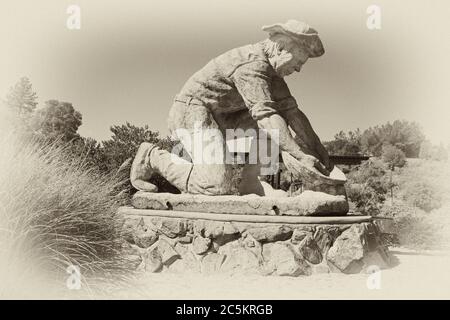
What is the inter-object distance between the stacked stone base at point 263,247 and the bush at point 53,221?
0.99m

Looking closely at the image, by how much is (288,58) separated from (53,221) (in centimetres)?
350

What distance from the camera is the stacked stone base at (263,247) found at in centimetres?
554

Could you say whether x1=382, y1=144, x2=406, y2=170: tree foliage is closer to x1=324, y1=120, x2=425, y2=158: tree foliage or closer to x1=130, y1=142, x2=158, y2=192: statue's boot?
x1=324, y1=120, x2=425, y2=158: tree foliage

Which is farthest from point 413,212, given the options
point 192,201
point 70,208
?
point 70,208

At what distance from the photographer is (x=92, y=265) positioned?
4035 mm

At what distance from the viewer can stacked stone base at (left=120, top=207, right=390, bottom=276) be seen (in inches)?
218

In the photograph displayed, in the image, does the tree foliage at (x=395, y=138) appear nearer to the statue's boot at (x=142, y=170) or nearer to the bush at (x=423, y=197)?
the bush at (x=423, y=197)

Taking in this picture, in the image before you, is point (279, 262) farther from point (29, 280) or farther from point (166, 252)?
point (29, 280)

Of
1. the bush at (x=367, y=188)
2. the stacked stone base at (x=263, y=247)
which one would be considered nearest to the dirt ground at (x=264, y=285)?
the stacked stone base at (x=263, y=247)

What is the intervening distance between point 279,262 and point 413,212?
1015 centimetres

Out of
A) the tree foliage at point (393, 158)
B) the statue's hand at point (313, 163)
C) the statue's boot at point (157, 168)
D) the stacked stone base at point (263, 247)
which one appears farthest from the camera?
the tree foliage at point (393, 158)

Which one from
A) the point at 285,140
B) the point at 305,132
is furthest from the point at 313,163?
the point at 305,132

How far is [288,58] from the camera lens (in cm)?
629

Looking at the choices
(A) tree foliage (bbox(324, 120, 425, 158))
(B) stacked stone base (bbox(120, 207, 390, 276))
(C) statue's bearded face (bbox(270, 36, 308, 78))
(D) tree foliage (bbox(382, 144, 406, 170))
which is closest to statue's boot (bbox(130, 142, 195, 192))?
(B) stacked stone base (bbox(120, 207, 390, 276))
